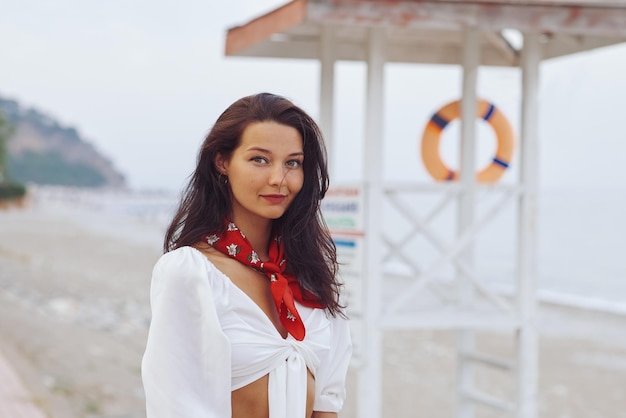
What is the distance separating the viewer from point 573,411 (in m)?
9.09

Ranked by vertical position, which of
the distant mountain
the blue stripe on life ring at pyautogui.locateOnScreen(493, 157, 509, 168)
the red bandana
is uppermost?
the distant mountain

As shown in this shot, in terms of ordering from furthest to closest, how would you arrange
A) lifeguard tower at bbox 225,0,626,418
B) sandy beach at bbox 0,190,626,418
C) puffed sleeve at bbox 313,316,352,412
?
1. sandy beach at bbox 0,190,626,418
2. lifeguard tower at bbox 225,0,626,418
3. puffed sleeve at bbox 313,316,352,412

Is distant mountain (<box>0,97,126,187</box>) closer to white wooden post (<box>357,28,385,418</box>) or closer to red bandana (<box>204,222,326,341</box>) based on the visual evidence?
white wooden post (<box>357,28,385,418</box>)

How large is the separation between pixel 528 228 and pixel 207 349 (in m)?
3.89

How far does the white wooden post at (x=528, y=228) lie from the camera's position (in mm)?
5266

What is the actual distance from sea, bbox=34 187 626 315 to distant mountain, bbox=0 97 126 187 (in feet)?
175

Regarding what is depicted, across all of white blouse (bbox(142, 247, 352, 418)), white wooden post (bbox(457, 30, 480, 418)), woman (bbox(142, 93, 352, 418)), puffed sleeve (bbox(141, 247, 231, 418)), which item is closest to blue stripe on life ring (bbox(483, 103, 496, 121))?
white wooden post (bbox(457, 30, 480, 418))

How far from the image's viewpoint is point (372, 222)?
4953 millimetres

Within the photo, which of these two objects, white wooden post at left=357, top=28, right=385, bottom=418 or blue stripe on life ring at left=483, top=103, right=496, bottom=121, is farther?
blue stripe on life ring at left=483, top=103, right=496, bottom=121

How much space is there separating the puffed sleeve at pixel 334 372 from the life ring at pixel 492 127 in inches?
147

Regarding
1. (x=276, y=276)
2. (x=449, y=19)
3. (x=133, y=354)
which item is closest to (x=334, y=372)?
(x=276, y=276)

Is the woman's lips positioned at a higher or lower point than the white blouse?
higher

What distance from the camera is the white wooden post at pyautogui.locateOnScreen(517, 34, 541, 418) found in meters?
5.27

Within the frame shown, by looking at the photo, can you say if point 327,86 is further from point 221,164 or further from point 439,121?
point 221,164
